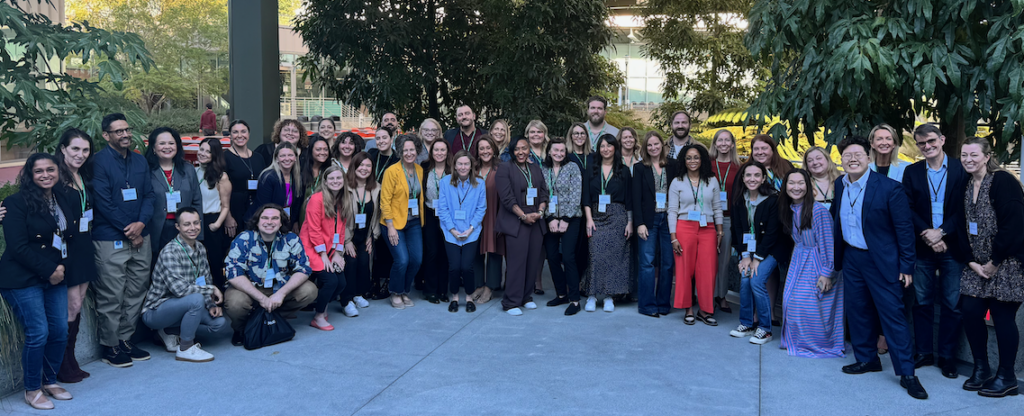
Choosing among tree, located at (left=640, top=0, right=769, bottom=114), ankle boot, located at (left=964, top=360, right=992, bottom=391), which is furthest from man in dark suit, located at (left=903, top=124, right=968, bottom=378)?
tree, located at (left=640, top=0, right=769, bottom=114)

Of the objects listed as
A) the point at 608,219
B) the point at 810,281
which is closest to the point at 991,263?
the point at 810,281

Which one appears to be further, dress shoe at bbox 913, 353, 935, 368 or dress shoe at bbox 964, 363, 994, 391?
dress shoe at bbox 913, 353, 935, 368

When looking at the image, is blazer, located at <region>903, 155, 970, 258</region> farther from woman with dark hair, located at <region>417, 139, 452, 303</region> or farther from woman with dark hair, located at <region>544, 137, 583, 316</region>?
woman with dark hair, located at <region>417, 139, 452, 303</region>

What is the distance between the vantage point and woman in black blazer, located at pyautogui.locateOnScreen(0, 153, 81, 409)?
400 cm

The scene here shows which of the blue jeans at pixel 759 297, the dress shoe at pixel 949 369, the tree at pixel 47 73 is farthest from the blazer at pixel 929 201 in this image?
the tree at pixel 47 73

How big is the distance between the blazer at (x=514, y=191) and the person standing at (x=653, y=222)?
79 cm

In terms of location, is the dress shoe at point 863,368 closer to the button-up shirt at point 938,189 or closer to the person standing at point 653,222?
the button-up shirt at point 938,189

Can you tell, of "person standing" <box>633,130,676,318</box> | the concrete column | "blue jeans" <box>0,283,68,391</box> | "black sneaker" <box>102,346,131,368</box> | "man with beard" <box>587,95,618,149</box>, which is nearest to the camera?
"blue jeans" <box>0,283,68,391</box>

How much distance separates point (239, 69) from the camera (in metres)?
7.56

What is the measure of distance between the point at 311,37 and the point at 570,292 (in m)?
5.23

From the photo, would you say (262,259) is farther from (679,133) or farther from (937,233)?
(937,233)

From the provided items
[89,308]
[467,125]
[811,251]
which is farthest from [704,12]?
[89,308]

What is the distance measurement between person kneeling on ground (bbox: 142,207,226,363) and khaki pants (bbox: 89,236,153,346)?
0.08 meters

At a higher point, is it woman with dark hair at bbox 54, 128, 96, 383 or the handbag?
woman with dark hair at bbox 54, 128, 96, 383
